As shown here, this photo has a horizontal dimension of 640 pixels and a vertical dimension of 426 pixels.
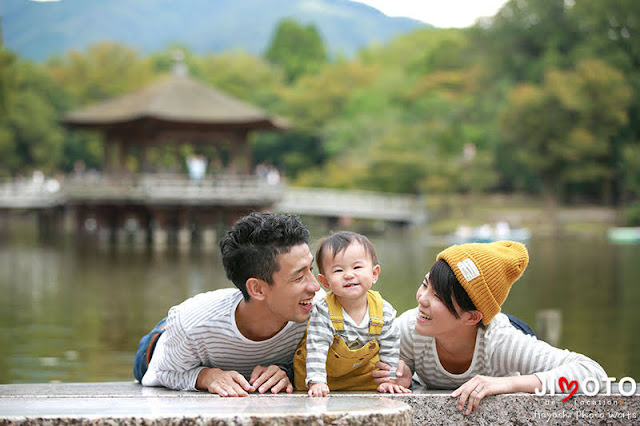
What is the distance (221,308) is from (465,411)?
2.89 ft

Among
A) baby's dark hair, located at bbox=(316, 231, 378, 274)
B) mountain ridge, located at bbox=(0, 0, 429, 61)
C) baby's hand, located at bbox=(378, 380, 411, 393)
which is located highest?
mountain ridge, located at bbox=(0, 0, 429, 61)

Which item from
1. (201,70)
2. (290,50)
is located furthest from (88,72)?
(290,50)

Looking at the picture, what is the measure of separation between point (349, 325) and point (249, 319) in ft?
1.13

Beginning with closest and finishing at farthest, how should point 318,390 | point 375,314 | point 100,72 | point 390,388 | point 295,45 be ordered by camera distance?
point 318,390 < point 390,388 < point 375,314 < point 100,72 < point 295,45

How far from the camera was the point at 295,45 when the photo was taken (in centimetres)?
5488

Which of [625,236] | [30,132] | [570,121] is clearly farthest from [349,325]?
[30,132]

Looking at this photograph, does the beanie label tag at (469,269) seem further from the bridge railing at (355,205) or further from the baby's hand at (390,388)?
the bridge railing at (355,205)

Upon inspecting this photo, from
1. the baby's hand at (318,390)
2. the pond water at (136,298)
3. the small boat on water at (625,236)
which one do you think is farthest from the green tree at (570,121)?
the baby's hand at (318,390)

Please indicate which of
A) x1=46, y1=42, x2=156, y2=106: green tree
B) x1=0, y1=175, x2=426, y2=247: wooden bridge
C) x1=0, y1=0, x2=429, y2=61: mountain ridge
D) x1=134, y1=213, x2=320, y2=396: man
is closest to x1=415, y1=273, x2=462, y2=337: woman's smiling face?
x1=134, y1=213, x2=320, y2=396: man

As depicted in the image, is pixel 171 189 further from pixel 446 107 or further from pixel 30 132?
pixel 30 132

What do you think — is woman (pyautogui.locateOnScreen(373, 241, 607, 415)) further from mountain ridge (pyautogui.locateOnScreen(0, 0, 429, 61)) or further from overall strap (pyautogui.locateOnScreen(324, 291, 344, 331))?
mountain ridge (pyautogui.locateOnScreen(0, 0, 429, 61))

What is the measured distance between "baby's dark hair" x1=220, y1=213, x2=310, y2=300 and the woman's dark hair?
457 mm

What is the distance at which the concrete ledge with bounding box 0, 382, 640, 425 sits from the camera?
221 cm

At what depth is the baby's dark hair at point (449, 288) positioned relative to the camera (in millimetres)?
2705
